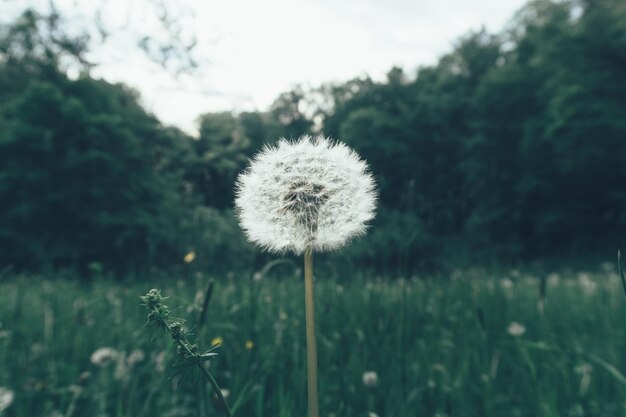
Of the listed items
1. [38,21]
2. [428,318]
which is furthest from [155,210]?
[428,318]

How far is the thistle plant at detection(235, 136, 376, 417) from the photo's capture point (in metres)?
0.98

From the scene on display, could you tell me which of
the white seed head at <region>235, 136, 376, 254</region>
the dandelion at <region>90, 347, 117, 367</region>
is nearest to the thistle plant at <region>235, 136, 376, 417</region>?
the white seed head at <region>235, 136, 376, 254</region>

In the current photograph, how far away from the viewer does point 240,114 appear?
2575 cm

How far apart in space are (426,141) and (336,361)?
32.5 m

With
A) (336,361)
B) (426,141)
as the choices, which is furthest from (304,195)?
(426,141)

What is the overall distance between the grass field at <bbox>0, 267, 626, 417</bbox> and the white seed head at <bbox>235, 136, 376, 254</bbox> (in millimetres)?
643

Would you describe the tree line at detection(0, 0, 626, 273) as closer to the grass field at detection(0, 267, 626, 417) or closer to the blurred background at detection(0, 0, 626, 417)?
the blurred background at detection(0, 0, 626, 417)

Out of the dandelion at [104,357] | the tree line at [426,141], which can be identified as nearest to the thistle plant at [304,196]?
the dandelion at [104,357]

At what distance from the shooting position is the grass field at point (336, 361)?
2.07 m

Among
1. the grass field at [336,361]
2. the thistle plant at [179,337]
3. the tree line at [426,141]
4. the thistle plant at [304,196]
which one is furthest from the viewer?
the tree line at [426,141]

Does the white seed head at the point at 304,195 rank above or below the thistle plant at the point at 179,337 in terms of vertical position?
above

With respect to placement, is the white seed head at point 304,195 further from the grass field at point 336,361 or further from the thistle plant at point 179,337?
the grass field at point 336,361

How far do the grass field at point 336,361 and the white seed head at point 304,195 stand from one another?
25.3 inches

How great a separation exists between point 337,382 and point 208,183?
1.82m
